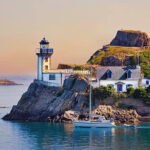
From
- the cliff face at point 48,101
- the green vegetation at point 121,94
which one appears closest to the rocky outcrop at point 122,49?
the cliff face at point 48,101

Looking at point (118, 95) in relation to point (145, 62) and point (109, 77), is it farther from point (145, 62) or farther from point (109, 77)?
point (145, 62)

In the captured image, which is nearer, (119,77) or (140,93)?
(140,93)

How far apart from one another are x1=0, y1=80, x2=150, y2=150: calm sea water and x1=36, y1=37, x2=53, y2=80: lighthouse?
16.4 m

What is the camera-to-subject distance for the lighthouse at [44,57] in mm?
106938

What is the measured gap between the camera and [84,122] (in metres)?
87.6

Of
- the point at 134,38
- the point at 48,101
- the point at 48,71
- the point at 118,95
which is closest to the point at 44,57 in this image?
the point at 48,71

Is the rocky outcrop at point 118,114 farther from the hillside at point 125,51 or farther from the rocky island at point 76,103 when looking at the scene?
the hillside at point 125,51

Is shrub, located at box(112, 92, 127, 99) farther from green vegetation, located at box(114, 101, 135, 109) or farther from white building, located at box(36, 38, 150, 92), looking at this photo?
white building, located at box(36, 38, 150, 92)

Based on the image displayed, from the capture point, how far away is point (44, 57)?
108 m

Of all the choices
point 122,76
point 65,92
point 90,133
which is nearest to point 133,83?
point 122,76

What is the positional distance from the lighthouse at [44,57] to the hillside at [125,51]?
20.6 m

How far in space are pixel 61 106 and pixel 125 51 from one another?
40.1 meters

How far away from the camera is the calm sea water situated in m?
71.2

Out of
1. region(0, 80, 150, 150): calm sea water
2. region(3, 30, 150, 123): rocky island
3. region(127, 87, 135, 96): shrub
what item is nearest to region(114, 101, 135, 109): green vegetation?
region(3, 30, 150, 123): rocky island
